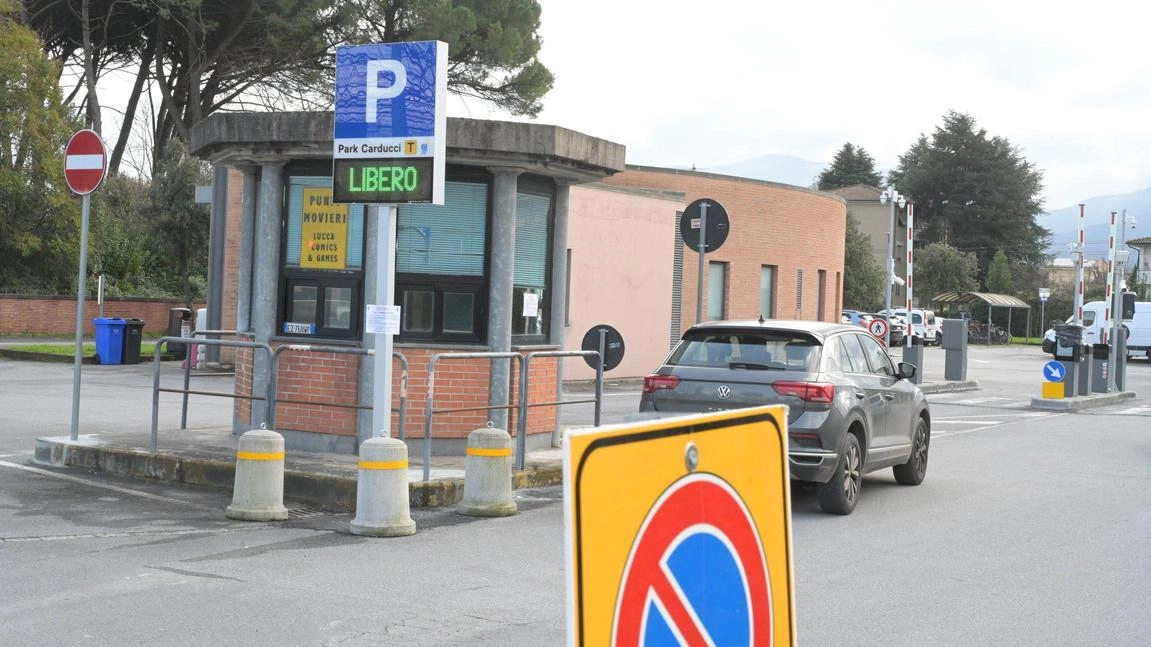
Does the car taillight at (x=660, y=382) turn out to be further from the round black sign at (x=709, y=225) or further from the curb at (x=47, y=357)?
the curb at (x=47, y=357)

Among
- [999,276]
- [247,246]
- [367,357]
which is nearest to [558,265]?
[367,357]

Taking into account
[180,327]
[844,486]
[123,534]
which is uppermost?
[180,327]

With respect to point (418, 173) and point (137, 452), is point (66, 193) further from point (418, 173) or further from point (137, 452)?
point (418, 173)

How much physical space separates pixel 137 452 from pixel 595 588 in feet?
32.4

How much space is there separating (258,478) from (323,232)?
3.54 metres

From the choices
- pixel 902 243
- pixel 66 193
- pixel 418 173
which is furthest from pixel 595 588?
pixel 902 243

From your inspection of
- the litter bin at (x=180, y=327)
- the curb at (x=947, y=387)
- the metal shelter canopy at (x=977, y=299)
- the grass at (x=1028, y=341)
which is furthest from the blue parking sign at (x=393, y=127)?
the grass at (x=1028, y=341)

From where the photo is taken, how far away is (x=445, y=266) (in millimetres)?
11992

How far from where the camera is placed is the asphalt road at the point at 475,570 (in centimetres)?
627

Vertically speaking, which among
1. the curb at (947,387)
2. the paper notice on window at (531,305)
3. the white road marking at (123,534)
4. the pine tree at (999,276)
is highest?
the pine tree at (999,276)

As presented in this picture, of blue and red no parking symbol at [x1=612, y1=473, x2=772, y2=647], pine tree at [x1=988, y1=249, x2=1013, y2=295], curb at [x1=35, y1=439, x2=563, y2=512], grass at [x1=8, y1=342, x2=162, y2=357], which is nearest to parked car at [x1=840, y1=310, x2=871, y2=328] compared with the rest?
grass at [x1=8, y1=342, x2=162, y2=357]

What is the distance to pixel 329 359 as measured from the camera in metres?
11.9

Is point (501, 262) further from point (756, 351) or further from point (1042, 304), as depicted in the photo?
point (1042, 304)

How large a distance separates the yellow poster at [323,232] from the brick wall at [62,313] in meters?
26.1
